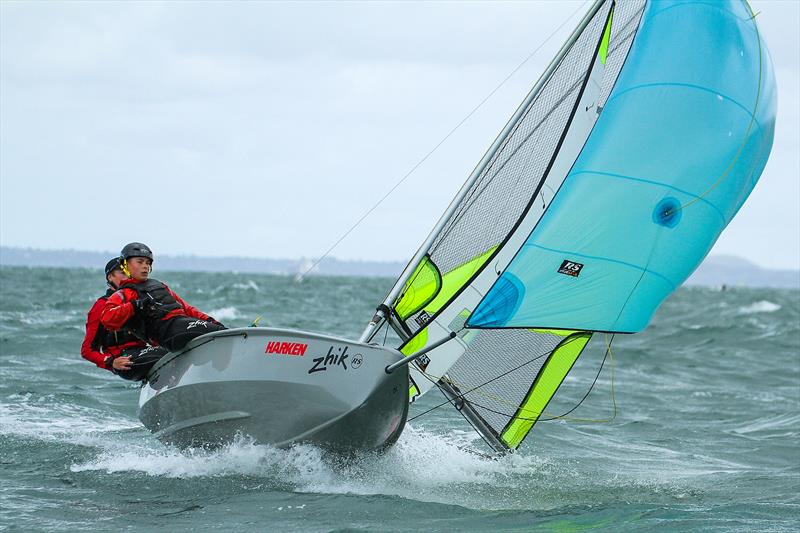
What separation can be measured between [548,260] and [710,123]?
4.20 feet

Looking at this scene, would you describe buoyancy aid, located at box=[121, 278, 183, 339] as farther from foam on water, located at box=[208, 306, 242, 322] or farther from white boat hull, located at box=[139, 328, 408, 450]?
foam on water, located at box=[208, 306, 242, 322]

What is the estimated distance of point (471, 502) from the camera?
6.14 m

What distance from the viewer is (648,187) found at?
5.91 metres

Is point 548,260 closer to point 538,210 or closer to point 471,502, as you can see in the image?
point 538,210

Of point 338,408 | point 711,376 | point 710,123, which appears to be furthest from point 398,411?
point 711,376

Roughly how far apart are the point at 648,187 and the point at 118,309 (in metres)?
3.50

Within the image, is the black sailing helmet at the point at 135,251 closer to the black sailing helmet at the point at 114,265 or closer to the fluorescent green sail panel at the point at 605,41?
the black sailing helmet at the point at 114,265

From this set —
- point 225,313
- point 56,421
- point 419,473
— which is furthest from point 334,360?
point 225,313

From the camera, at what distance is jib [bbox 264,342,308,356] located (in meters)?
6.08

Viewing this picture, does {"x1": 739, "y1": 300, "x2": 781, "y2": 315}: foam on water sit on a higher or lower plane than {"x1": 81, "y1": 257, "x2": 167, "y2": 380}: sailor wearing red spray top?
lower

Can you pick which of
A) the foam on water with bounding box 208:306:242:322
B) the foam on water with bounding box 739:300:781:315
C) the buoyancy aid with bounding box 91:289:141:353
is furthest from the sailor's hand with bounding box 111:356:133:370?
the foam on water with bounding box 739:300:781:315

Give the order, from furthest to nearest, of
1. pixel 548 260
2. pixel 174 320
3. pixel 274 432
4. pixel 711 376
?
pixel 711 376
pixel 174 320
pixel 274 432
pixel 548 260

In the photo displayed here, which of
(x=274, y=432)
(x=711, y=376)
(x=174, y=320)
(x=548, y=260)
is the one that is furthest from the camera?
(x=711, y=376)

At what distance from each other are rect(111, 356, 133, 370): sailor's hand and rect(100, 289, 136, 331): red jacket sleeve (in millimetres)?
267
